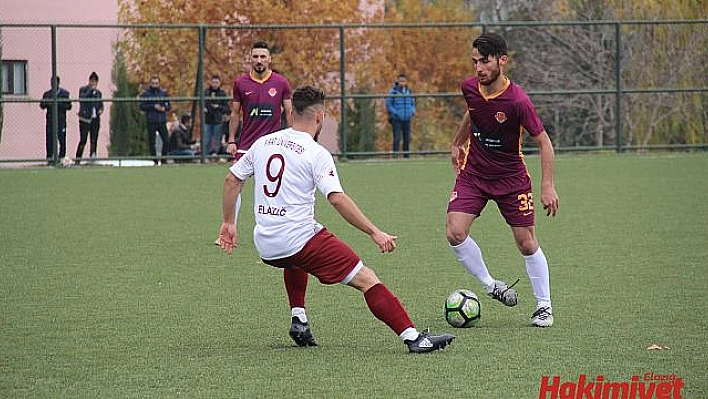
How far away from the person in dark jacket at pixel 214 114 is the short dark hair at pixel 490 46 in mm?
16139

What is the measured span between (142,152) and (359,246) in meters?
14.4

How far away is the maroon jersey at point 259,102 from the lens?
12.8m

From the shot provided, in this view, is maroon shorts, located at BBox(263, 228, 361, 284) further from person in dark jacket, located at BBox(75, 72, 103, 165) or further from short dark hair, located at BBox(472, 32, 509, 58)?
person in dark jacket, located at BBox(75, 72, 103, 165)

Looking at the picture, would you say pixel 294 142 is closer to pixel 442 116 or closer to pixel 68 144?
pixel 68 144

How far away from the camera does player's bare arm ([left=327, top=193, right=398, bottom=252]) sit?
6480mm

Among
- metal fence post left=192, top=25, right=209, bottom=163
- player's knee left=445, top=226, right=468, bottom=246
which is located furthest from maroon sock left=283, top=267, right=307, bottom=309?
metal fence post left=192, top=25, right=209, bottom=163

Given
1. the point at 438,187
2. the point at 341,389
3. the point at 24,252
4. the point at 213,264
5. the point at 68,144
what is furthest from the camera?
the point at 68,144

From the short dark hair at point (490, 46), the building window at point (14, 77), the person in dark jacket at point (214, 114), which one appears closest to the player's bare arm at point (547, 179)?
the short dark hair at point (490, 46)

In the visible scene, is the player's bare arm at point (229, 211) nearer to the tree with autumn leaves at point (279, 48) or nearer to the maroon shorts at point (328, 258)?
the maroon shorts at point (328, 258)

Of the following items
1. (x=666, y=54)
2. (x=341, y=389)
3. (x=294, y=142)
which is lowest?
(x=341, y=389)

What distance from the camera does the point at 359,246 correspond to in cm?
1189

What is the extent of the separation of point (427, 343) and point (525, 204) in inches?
60.7

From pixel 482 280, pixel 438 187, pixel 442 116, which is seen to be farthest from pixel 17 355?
pixel 442 116

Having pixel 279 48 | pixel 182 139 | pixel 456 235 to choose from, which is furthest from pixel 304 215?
pixel 279 48
